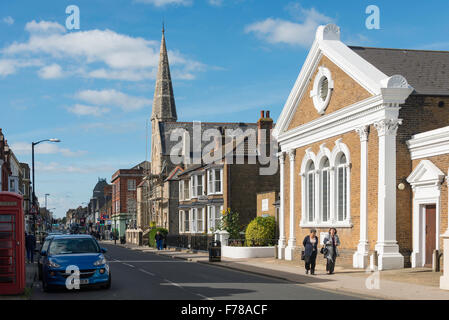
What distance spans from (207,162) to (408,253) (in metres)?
28.6

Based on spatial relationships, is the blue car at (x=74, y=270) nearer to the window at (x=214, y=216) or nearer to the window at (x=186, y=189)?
the window at (x=214, y=216)

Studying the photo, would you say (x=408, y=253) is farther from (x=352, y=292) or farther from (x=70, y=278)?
(x=70, y=278)

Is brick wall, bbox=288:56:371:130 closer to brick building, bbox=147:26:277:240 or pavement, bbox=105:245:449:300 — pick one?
pavement, bbox=105:245:449:300

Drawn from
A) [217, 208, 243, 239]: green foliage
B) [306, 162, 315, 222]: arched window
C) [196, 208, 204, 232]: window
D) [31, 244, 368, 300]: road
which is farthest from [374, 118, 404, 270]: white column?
[196, 208, 204, 232]: window

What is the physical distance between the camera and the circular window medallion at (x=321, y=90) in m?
29.6

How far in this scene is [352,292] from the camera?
1720cm

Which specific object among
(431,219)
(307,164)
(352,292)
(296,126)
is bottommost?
(352,292)

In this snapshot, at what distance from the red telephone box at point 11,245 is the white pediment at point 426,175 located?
48.4 ft

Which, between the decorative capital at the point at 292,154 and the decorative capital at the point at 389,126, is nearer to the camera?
the decorative capital at the point at 389,126

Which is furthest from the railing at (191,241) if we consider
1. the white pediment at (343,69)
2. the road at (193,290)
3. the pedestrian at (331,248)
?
the road at (193,290)

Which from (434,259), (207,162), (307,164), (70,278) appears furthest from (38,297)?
(207,162)

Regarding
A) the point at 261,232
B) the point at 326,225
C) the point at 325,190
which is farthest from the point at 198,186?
the point at 326,225

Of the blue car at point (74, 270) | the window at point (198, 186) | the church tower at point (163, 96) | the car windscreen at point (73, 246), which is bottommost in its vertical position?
the blue car at point (74, 270)
